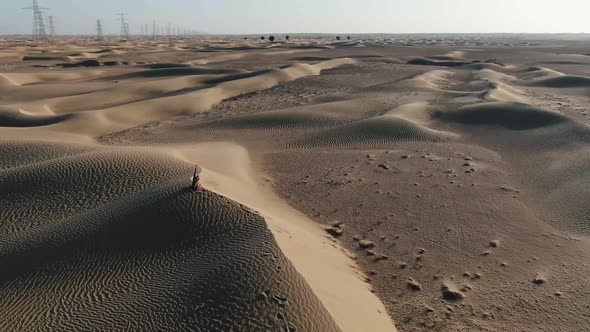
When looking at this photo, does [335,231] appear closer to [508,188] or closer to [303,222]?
[303,222]

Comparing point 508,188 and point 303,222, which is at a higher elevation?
point 508,188

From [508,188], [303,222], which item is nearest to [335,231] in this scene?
[303,222]

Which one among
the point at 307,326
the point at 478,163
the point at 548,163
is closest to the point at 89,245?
the point at 307,326

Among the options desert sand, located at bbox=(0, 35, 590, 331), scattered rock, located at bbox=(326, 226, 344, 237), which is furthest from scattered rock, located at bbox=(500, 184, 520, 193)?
scattered rock, located at bbox=(326, 226, 344, 237)

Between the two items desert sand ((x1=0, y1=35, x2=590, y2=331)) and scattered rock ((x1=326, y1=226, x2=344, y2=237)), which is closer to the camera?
desert sand ((x1=0, y1=35, x2=590, y2=331))

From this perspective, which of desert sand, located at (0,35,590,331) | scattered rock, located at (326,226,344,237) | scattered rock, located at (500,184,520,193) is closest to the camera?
desert sand, located at (0,35,590,331)

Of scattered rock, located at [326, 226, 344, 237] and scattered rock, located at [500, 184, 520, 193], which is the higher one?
scattered rock, located at [500, 184, 520, 193]

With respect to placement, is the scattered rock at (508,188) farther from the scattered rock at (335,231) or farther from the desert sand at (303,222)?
the scattered rock at (335,231)

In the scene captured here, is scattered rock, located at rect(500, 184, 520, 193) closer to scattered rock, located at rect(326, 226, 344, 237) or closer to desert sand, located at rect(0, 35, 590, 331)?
desert sand, located at rect(0, 35, 590, 331)

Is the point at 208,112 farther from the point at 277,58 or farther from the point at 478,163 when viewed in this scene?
the point at 277,58
